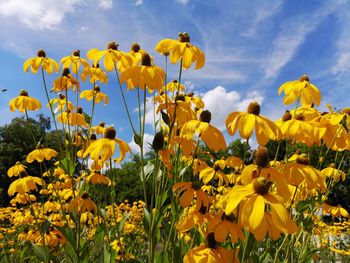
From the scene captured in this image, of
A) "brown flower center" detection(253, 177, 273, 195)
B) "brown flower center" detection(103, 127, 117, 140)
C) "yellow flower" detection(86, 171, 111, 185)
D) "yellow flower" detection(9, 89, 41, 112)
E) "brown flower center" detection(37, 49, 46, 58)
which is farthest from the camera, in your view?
"yellow flower" detection(9, 89, 41, 112)

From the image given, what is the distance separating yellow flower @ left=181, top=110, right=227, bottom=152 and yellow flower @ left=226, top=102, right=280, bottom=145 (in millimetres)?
187

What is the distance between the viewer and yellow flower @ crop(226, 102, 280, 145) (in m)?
1.91

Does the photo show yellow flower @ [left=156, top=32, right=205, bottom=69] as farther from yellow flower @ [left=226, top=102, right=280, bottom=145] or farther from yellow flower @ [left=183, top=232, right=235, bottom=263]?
yellow flower @ [left=183, top=232, right=235, bottom=263]

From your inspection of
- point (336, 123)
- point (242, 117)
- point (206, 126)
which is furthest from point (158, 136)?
point (336, 123)

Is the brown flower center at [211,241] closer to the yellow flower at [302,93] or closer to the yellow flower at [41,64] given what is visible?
the yellow flower at [302,93]

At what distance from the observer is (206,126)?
2.24m

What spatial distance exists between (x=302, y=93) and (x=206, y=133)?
3.33 ft

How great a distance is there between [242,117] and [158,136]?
1.58ft

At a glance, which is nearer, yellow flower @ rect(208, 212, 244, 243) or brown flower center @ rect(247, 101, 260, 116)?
yellow flower @ rect(208, 212, 244, 243)

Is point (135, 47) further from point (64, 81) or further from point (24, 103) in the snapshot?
point (24, 103)

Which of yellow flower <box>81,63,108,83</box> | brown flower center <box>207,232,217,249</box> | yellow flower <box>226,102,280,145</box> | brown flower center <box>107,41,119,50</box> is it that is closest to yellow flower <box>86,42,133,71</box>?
brown flower center <box>107,41,119,50</box>

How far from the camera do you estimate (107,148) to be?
238cm

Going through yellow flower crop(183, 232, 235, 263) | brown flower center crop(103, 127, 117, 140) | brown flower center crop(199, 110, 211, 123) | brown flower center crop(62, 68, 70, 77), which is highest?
brown flower center crop(62, 68, 70, 77)

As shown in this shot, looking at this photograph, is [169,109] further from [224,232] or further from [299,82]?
[299,82]
